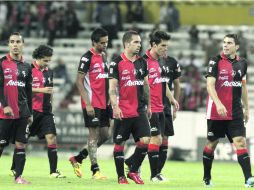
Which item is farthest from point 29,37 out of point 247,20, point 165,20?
point 247,20

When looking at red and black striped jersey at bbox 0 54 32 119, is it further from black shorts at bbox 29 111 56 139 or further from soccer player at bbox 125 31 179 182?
soccer player at bbox 125 31 179 182

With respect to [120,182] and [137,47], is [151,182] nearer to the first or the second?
[120,182]

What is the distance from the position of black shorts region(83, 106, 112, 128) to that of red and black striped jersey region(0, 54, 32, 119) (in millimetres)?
1568

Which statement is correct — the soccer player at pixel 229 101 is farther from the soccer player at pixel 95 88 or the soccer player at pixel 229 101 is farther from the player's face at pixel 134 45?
the soccer player at pixel 95 88

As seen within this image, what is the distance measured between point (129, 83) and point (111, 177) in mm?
2781

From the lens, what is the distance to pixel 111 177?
709 inches

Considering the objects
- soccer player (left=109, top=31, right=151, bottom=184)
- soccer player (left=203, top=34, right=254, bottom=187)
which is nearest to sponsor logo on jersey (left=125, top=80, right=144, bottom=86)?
soccer player (left=109, top=31, right=151, bottom=184)

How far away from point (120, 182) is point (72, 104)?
14324 millimetres

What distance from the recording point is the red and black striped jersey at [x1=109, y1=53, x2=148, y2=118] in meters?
15.7

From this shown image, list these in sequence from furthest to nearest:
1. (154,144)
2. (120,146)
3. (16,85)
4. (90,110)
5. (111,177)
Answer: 1. (111,177)
2. (90,110)
3. (154,144)
4. (120,146)
5. (16,85)

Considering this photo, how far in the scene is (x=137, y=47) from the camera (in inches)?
619

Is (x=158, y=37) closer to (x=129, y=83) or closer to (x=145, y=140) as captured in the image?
(x=129, y=83)

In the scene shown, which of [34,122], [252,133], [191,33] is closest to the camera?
[34,122]

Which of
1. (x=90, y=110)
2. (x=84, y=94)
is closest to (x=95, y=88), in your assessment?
(x=84, y=94)
